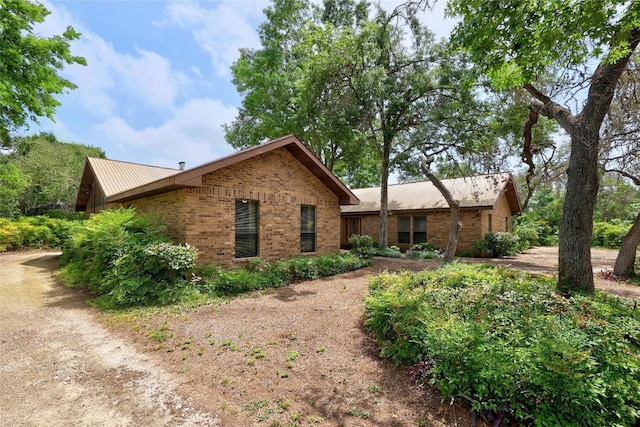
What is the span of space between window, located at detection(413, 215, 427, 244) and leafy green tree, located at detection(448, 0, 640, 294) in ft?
39.9

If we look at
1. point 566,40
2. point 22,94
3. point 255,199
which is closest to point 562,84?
A: point 566,40

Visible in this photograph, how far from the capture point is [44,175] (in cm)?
2203

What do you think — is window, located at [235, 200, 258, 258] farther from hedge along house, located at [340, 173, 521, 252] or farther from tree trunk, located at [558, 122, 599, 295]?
hedge along house, located at [340, 173, 521, 252]

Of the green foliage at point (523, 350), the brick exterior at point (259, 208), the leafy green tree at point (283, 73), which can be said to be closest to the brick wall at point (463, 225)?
the leafy green tree at point (283, 73)

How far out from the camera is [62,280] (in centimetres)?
1004

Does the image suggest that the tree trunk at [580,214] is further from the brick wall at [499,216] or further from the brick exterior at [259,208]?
the brick wall at [499,216]

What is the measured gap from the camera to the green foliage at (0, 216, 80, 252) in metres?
17.0

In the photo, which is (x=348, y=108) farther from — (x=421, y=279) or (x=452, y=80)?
(x=421, y=279)

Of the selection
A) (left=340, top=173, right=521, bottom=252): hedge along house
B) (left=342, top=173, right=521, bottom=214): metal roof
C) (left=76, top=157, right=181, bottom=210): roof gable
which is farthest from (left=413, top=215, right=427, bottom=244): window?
(left=76, top=157, right=181, bottom=210): roof gable

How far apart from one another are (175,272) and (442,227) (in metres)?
14.8

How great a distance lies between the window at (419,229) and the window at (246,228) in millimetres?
11847

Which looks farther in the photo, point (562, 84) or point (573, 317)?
point (562, 84)

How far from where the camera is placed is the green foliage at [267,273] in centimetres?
810

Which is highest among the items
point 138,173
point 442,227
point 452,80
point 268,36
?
point 268,36
